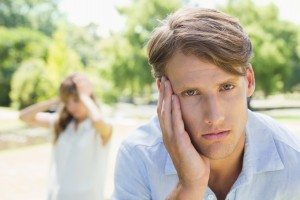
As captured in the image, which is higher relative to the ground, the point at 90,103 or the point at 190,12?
the point at 190,12

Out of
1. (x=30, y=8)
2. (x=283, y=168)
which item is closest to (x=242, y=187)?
(x=283, y=168)

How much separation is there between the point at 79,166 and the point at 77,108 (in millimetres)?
593

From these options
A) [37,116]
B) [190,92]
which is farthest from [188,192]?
[37,116]

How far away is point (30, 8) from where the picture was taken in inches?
2263

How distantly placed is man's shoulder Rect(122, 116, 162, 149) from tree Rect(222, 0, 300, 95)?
94.4 feet

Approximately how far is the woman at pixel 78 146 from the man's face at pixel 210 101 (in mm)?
2818

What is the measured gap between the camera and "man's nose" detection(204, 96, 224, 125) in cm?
192

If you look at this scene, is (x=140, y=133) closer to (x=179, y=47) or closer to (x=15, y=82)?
(x=179, y=47)

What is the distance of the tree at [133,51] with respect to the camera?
32531 mm

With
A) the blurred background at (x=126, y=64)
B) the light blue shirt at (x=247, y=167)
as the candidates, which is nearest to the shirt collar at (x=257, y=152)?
the light blue shirt at (x=247, y=167)

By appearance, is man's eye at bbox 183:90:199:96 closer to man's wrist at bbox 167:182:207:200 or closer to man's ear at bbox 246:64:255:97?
man's ear at bbox 246:64:255:97

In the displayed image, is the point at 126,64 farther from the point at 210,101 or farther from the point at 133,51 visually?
the point at 210,101

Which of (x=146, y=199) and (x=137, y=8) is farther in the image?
(x=137, y=8)

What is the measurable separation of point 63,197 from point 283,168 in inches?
119
